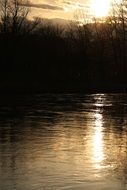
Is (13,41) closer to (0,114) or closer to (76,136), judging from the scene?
(0,114)

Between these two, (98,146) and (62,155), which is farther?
(98,146)

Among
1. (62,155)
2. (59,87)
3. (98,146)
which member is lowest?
(59,87)

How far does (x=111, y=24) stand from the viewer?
328 feet

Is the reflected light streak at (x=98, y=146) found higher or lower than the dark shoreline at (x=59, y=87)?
higher

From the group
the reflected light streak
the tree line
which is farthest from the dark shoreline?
the reflected light streak

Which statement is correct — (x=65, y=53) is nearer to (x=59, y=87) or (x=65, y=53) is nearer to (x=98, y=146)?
(x=59, y=87)

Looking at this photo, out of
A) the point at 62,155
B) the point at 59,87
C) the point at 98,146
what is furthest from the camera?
the point at 59,87

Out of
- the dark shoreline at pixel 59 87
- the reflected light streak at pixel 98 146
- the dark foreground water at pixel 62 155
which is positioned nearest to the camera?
the dark foreground water at pixel 62 155

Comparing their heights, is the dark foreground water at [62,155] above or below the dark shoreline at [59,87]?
above

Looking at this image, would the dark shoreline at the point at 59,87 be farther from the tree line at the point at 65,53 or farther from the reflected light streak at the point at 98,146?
the reflected light streak at the point at 98,146

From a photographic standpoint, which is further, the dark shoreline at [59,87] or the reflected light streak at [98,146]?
the dark shoreline at [59,87]

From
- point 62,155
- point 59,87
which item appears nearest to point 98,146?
point 62,155

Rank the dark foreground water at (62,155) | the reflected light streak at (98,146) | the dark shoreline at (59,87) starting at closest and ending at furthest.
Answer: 1. the dark foreground water at (62,155)
2. the reflected light streak at (98,146)
3. the dark shoreline at (59,87)

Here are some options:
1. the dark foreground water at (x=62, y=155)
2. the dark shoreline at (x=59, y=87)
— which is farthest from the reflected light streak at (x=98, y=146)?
the dark shoreline at (x=59, y=87)
